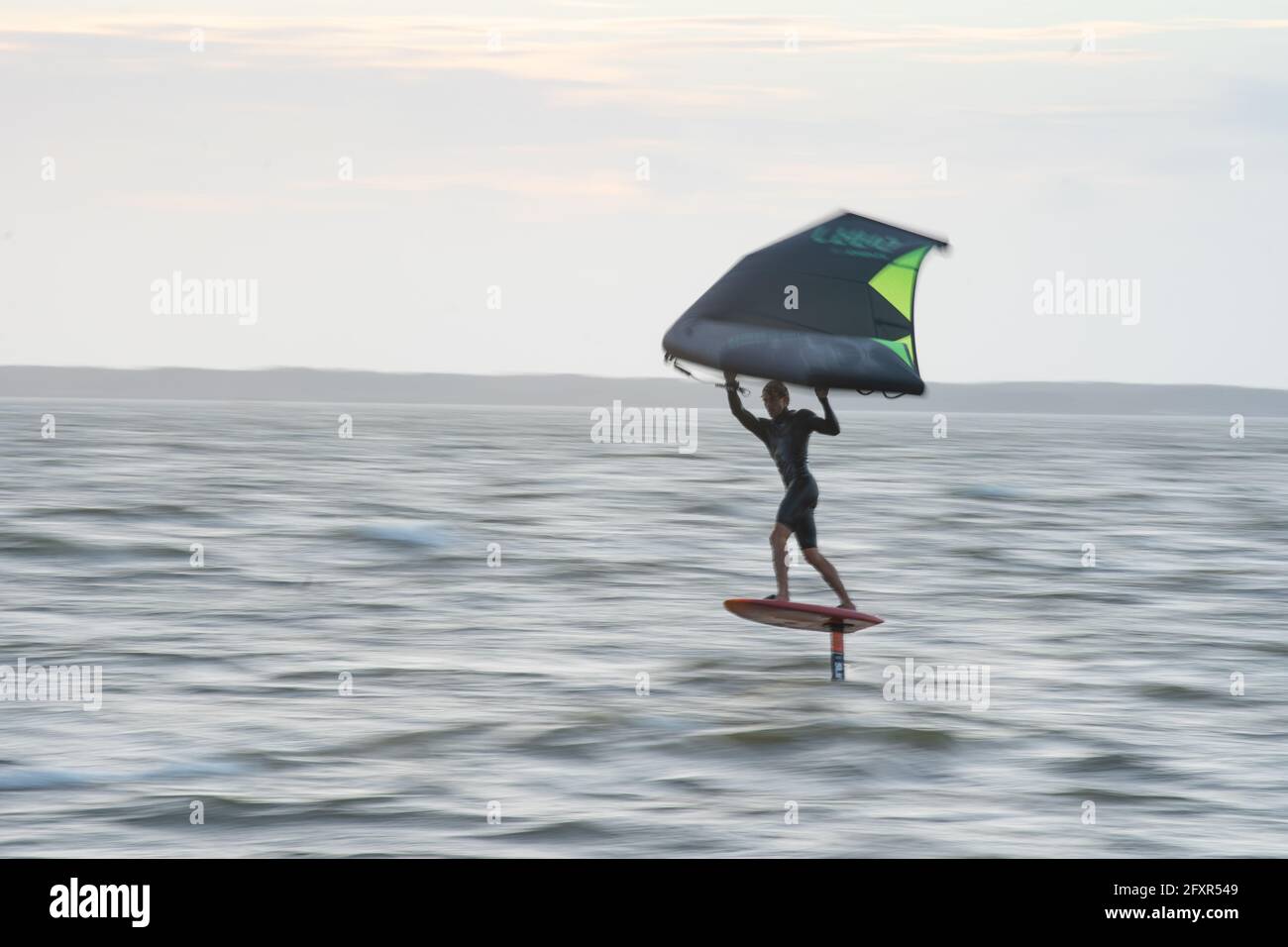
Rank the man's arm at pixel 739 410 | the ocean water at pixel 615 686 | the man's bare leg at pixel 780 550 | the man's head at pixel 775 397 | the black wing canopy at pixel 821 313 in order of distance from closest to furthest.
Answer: the ocean water at pixel 615 686, the black wing canopy at pixel 821 313, the man's arm at pixel 739 410, the man's head at pixel 775 397, the man's bare leg at pixel 780 550

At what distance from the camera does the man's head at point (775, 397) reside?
13.9 metres

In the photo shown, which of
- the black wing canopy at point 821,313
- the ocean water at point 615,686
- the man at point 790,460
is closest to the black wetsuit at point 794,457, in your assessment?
the man at point 790,460

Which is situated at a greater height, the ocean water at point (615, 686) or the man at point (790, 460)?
the man at point (790, 460)

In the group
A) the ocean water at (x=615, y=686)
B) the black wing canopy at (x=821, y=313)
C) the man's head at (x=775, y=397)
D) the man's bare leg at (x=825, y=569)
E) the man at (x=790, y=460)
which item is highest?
the black wing canopy at (x=821, y=313)

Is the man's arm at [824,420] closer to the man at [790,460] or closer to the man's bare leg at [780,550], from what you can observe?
the man at [790,460]

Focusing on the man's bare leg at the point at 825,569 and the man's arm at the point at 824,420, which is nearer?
the man's arm at the point at 824,420

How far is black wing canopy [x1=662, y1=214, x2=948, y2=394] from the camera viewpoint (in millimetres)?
13211

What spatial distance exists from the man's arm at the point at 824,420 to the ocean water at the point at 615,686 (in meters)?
2.61

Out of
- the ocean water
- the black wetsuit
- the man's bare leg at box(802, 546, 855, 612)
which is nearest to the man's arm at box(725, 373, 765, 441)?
the black wetsuit

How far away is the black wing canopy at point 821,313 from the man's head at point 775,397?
65 centimetres

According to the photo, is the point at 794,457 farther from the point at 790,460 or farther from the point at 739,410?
the point at 739,410

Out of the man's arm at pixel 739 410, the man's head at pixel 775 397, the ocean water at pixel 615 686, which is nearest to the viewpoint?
the ocean water at pixel 615 686

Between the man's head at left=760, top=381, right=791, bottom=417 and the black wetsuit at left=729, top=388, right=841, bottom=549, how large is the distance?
69mm

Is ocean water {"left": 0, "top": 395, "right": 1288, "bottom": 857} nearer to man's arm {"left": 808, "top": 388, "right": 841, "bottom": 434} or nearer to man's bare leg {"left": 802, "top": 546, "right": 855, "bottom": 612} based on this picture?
man's bare leg {"left": 802, "top": 546, "right": 855, "bottom": 612}
